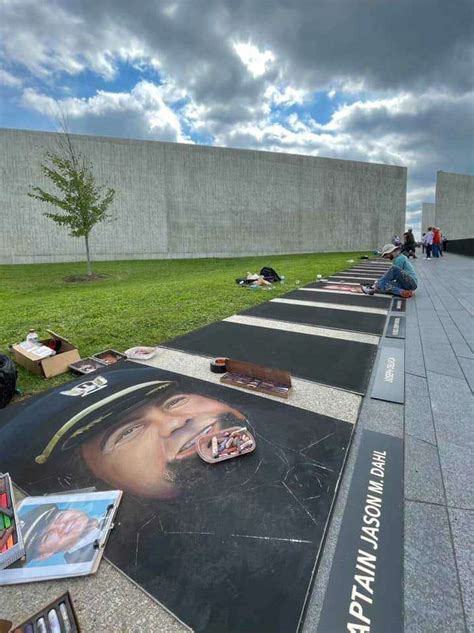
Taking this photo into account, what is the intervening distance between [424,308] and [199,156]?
62.1 feet

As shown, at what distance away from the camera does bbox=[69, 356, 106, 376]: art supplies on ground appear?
136 inches

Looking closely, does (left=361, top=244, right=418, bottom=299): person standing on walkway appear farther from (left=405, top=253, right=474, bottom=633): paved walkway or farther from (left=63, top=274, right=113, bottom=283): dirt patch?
(left=63, top=274, right=113, bottom=283): dirt patch

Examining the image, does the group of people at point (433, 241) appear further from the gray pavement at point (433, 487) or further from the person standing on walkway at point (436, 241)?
the gray pavement at point (433, 487)

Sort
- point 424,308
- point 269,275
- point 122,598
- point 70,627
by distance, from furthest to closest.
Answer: point 269,275, point 424,308, point 122,598, point 70,627

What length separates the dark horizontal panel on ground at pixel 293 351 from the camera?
3.33m

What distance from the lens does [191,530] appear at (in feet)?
5.17

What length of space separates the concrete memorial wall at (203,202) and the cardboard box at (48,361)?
17209mm

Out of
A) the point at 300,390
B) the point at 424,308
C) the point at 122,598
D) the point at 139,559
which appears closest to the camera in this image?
the point at 122,598

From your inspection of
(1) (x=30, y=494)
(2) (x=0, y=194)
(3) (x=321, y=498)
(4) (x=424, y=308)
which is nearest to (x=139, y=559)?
(1) (x=30, y=494)

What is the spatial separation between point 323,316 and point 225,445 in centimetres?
399

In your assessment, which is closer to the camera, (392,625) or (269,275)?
(392,625)

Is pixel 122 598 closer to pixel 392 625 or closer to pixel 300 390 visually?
pixel 392 625

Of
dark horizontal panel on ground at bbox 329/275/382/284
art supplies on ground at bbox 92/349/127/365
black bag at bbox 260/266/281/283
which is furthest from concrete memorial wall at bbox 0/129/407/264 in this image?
art supplies on ground at bbox 92/349/127/365

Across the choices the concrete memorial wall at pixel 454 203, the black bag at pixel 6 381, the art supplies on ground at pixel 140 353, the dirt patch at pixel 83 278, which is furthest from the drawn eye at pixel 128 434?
the concrete memorial wall at pixel 454 203
